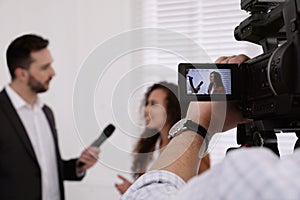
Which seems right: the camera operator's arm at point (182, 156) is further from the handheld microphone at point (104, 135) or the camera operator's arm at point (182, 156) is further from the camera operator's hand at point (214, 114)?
the handheld microphone at point (104, 135)

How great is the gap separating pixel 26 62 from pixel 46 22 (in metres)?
0.17

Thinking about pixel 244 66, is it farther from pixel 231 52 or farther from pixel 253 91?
pixel 231 52

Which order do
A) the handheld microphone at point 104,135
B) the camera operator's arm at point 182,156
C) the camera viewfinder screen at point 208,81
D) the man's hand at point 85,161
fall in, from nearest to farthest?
1. the camera operator's arm at point 182,156
2. the camera viewfinder screen at point 208,81
3. the handheld microphone at point 104,135
4. the man's hand at point 85,161

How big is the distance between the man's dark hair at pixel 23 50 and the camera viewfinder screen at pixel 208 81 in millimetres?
1265

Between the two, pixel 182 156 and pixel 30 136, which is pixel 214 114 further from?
pixel 30 136

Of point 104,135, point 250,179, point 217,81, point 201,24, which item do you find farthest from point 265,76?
point 201,24

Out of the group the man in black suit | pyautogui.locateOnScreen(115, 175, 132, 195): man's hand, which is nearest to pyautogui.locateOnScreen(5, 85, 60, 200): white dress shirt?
the man in black suit

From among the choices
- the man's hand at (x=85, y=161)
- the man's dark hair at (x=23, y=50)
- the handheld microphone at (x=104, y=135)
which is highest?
the man's dark hair at (x=23, y=50)

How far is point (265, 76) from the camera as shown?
53cm

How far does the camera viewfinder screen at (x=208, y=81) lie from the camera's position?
1.85ft

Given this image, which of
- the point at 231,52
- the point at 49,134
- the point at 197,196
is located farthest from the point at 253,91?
the point at 49,134

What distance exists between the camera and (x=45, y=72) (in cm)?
174

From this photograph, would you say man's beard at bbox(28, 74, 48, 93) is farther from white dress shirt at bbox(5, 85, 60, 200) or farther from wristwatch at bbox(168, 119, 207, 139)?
wristwatch at bbox(168, 119, 207, 139)

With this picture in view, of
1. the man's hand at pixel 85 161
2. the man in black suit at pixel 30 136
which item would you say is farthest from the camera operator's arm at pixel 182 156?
the man's hand at pixel 85 161
